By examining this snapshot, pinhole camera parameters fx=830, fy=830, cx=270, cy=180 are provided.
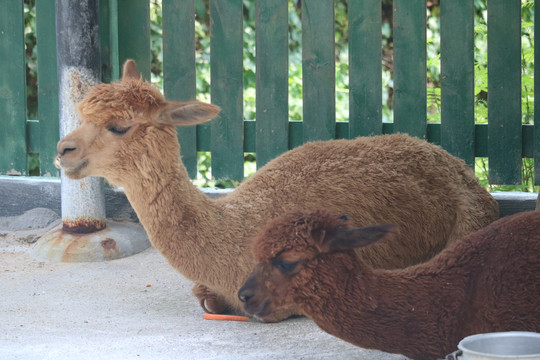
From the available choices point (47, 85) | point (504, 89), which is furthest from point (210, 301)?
point (47, 85)

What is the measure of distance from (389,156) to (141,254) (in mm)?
2472

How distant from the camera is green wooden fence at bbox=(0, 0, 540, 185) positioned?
6434mm

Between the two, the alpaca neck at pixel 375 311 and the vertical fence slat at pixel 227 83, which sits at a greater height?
the vertical fence slat at pixel 227 83

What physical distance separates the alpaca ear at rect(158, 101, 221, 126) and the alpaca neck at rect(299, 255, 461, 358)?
1.64 m

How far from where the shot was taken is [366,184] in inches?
206

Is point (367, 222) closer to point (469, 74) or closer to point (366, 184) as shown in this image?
point (366, 184)

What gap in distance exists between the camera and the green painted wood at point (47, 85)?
747 cm

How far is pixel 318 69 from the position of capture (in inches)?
269

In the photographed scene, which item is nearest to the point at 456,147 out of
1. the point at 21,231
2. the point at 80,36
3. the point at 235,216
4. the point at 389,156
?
the point at 389,156

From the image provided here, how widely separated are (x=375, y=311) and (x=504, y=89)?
3.27m

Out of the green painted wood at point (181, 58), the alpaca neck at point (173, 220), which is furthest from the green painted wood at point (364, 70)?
the alpaca neck at point (173, 220)

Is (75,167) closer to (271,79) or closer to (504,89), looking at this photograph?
(271,79)

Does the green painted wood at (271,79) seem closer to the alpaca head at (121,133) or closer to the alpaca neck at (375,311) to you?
the alpaca head at (121,133)

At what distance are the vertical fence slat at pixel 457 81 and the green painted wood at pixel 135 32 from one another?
2.57 metres
